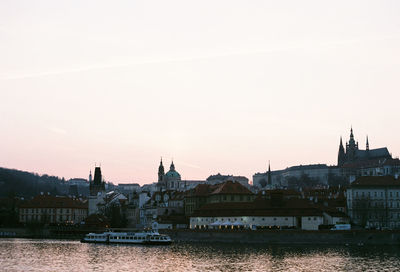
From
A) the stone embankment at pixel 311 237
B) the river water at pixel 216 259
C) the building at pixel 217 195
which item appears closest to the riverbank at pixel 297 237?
the stone embankment at pixel 311 237

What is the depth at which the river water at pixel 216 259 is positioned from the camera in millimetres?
69125

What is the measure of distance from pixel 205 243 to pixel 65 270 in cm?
5002

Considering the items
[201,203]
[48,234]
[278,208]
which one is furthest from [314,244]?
[48,234]

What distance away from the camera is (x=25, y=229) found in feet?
525

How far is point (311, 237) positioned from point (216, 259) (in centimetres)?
3481

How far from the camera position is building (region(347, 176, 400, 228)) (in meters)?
133

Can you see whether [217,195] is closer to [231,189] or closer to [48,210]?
[231,189]

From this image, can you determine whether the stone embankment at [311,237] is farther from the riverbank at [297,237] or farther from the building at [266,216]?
the building at [266,216]

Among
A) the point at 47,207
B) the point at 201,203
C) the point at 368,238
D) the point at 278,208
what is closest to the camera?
the point at 368,238

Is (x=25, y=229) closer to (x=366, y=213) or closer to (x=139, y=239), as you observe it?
(x=139, y=239)

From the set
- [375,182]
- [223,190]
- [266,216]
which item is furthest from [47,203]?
[375,182]

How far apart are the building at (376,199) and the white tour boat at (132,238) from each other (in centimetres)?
4501

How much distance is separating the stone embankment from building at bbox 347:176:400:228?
26.3 m

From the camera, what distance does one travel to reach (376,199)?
448 ft
